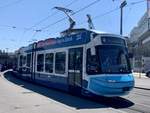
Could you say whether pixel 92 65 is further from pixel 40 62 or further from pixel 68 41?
pixel 40 62

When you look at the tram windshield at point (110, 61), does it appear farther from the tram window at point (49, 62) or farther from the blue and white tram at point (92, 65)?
the tram window at point (49, 62)

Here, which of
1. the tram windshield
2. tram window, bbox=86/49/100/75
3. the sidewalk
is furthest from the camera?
the sidewalk

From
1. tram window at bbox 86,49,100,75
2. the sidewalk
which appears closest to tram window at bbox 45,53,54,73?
tram window at bbox 86,49,100,75

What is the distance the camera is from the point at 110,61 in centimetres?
1723

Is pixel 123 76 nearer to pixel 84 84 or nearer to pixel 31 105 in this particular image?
pixel 84 84

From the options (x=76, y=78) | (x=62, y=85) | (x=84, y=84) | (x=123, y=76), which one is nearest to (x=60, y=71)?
(x=62, y=85)

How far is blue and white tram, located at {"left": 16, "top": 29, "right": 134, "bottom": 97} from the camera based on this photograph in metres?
16.8

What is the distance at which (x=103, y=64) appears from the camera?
17094mm

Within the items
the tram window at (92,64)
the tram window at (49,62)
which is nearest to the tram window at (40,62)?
the tram window at (49,62)

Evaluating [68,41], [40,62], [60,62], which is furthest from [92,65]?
[40,62]

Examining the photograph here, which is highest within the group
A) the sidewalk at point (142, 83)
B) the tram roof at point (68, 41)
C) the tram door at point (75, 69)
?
the tram roof at point (68, 41)

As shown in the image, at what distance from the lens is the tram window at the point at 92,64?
1719 cm

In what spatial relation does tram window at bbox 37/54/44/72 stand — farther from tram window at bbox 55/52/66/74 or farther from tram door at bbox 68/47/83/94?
tram door at bbox 68/47/83/94

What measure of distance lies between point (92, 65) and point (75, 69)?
2083 mm
